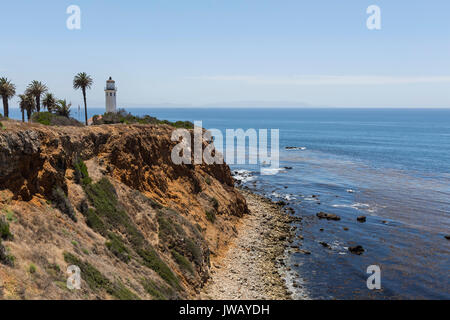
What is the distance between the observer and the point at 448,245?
48531mm

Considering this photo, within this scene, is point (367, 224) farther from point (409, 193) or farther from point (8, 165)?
point (8, 165)

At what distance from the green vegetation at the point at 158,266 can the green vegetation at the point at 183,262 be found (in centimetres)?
247

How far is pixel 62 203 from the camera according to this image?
27812 mm

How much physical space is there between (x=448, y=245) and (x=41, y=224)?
5062cm

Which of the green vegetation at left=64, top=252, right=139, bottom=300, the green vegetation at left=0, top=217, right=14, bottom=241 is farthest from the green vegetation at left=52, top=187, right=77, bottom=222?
the green vegetation at left=0, top=217, right=14, bottom=241

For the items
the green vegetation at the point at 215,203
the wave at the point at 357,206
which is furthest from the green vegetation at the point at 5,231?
the wave at the point at 357,206

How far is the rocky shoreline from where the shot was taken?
113ft

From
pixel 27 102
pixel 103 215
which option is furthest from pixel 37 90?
pixel 103 215

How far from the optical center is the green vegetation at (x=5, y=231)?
67.3 feet

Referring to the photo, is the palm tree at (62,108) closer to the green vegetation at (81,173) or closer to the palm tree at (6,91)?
the palm tree at (6,91)

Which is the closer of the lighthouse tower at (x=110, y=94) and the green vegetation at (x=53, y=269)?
the green vegetation at (x=53, y=269)

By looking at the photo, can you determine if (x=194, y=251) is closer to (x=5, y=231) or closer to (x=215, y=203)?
(x=215, y=203)

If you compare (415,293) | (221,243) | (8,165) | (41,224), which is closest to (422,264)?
(415,293)
